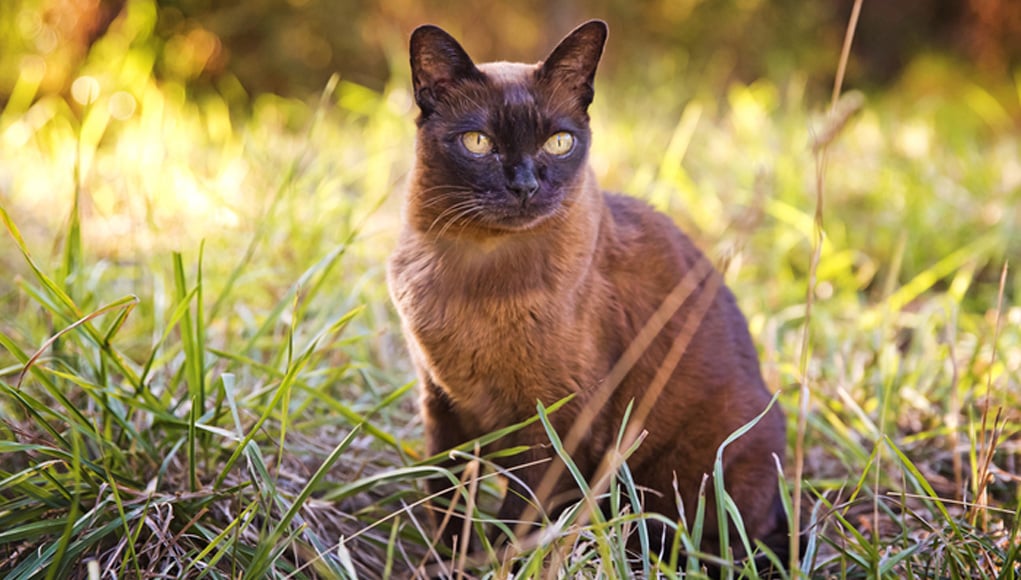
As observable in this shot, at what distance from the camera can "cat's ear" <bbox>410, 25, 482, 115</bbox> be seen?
158cm

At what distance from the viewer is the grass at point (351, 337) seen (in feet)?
4.58

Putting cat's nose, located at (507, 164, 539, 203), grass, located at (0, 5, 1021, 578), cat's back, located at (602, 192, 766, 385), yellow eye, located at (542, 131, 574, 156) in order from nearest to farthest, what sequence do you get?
grass, located at (0, 5, 1021, 578), cat's nose, located at (507, 164, 539, 203), yellow eye, located at (542, 131, 574, 156), cat's back, located at (602, 192, 766, 385)

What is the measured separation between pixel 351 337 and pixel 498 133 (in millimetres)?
671

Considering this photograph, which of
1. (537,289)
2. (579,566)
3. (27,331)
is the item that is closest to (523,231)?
(537,289)

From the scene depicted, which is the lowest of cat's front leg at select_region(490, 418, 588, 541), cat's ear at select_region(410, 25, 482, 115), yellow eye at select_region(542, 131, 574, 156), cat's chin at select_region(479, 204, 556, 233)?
cat's front leg at select_region(490, 418, 588, 541)

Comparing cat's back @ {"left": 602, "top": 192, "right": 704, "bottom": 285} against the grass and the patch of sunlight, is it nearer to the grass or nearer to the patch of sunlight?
the grass

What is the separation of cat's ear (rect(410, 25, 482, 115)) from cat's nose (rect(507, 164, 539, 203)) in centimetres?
22

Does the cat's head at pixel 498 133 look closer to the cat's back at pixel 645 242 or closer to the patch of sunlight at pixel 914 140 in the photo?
the cat's back at pixel 645 242

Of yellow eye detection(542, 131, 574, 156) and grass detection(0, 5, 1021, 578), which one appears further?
yellow eye detection(542, 131, 574, 156)

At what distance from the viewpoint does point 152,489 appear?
140 centimetres

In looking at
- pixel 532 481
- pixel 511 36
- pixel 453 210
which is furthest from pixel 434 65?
pixel 511 36

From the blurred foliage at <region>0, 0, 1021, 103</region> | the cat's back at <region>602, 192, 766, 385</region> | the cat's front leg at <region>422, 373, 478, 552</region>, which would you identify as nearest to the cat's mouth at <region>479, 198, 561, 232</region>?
the cat's back at <region>602, 192, 766, 385</region>

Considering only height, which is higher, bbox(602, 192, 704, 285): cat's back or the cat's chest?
bbox(602, 192, 704, 285): cat's back

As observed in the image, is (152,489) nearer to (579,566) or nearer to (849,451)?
(579,566)
